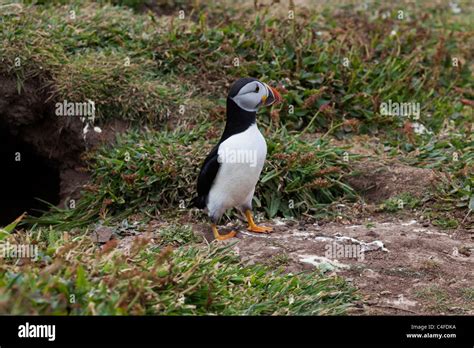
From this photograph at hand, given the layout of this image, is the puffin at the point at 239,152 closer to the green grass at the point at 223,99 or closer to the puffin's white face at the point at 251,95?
the puffin's white face at the point at 251,95

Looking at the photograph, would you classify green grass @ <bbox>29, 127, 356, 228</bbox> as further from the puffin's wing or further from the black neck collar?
the black neck collar

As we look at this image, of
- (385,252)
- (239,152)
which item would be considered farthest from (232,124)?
(385,252)

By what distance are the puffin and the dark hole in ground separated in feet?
9.61

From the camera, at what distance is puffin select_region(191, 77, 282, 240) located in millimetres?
6289

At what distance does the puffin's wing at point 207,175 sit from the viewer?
6422 millimetres

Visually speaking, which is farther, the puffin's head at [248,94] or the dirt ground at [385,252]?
the puffin's head at [248,94]

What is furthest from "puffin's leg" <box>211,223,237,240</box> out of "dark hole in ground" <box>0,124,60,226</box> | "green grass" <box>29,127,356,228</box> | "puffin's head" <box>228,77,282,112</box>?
"dark hole in ground" <box>0,124,60,226</box>

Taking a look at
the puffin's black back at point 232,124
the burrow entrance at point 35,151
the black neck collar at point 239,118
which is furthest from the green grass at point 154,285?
the burrow entrance at point 35,151

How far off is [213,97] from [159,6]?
2504 mm

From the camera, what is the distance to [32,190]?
930 cm
